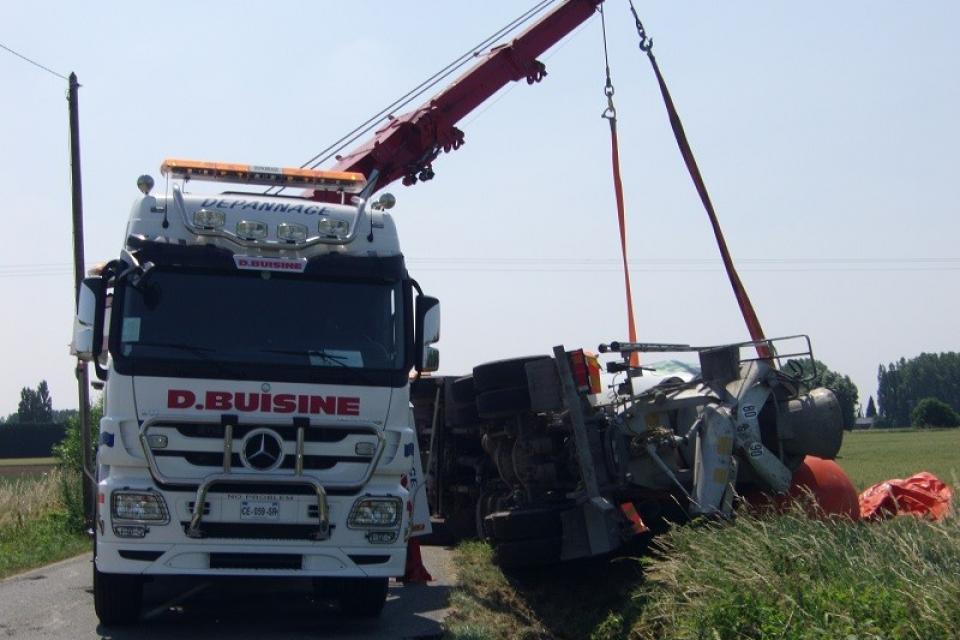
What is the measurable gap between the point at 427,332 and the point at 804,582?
3.54 metres

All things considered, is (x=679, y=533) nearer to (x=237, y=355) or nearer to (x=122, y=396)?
(x=237, y=355)

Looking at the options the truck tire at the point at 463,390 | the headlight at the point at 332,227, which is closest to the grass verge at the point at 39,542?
the truck tire at the point at 463,390

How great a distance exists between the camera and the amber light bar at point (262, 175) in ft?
32.9

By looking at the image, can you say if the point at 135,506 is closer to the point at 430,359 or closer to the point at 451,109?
the point at 430,359

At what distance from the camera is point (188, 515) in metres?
8.41

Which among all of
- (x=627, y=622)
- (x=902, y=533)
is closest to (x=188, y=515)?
(x=627, y=622)

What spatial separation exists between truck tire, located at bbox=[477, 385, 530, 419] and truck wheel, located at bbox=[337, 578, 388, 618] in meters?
2.18

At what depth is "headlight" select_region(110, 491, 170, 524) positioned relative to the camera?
833 cm

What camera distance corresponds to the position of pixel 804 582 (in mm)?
7145

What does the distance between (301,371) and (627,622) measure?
3206mm

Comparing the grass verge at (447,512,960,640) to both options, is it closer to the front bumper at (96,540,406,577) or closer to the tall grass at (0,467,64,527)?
the front bumper at (96,540,406,577)

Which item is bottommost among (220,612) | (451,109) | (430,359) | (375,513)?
(220,612)

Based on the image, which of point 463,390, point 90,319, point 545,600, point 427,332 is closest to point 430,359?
point 427,332

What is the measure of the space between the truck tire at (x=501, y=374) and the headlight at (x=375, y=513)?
2.39m
